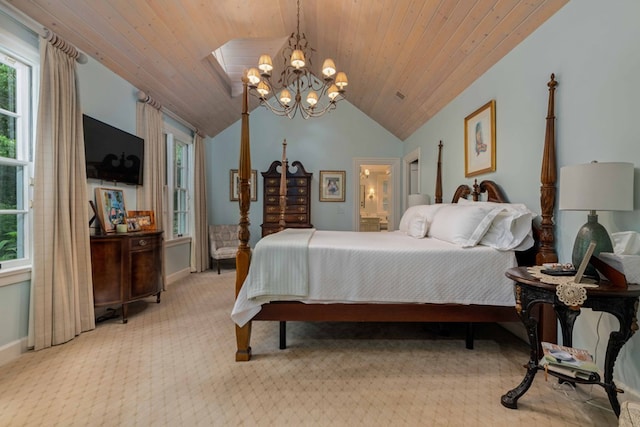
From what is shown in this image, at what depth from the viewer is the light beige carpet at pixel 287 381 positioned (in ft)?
5.05

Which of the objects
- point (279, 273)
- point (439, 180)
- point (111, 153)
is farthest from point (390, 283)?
point (111, 153)

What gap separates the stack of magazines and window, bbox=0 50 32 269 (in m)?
3.57

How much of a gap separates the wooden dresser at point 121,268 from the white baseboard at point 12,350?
55cm

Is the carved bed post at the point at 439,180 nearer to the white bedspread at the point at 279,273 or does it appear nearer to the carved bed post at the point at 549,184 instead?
the carved bed post at the point at 549,184

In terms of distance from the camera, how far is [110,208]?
298 centimetres

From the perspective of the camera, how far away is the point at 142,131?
361cm

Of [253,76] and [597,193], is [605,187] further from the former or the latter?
[253,76]

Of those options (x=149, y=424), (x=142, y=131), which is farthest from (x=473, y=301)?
(x=142, y=131)

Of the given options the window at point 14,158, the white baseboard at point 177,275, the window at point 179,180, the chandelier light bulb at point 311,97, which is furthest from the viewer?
the window at point 179,180

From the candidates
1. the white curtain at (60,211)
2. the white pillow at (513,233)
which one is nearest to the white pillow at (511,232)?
the white pillow at (513,233)

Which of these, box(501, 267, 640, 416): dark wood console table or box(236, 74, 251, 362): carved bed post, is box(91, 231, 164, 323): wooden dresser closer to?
box(236, 74, 251, 362): carved bed post

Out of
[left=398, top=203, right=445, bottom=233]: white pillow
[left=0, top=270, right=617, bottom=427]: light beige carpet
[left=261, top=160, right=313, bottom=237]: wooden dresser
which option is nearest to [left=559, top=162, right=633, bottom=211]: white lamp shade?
[left=0, top=270, right=617, bottom=427]: light beige carpet

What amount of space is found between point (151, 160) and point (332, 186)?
3.28 metres

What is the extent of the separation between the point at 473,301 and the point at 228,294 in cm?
285
